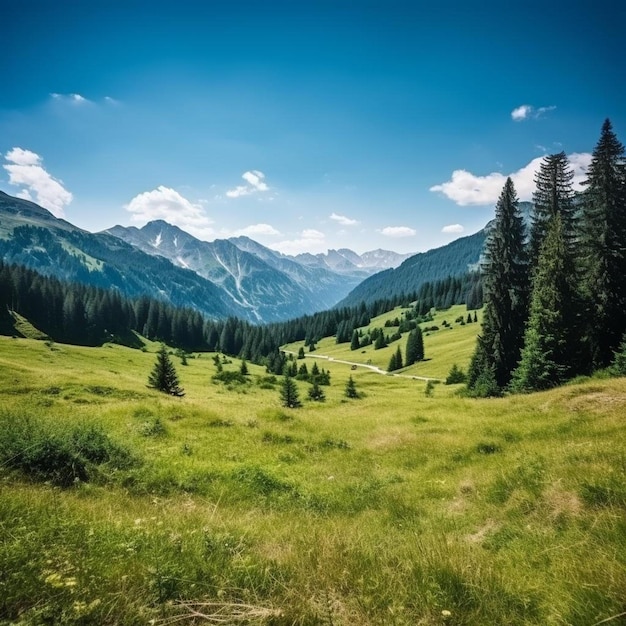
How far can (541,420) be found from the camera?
16.2 meters

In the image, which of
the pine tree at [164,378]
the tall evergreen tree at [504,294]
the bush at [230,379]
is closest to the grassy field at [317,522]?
the pine tree at [164,378]

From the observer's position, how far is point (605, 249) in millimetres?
34844

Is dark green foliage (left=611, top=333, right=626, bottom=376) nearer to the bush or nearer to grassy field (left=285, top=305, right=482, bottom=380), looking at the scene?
the bush

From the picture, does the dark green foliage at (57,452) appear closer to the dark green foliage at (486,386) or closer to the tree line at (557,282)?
the tree line at (557,282)

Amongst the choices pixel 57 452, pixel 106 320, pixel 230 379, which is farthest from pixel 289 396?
pixel 106 320

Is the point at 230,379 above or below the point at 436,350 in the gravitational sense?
below

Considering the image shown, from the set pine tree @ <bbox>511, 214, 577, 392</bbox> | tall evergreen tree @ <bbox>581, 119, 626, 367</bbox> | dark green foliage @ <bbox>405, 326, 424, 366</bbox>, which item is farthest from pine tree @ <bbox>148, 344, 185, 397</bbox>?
dark green foliage @ <bbox>405, 326, 424, 366</bbox>

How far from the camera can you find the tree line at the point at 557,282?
3194 cm

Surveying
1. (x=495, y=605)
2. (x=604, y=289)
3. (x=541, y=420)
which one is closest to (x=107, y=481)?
(x=495, y=605)

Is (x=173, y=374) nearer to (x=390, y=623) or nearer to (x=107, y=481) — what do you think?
(x=107, y=481)

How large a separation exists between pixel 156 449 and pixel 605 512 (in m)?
12.8

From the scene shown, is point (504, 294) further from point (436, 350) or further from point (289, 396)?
point (436, 350)

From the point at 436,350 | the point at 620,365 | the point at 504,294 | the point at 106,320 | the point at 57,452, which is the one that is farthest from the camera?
the point at 106,320

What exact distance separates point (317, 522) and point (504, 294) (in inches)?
1575
